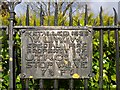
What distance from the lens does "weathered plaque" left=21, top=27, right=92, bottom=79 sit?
3537 mm

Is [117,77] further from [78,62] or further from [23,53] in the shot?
[23,53]

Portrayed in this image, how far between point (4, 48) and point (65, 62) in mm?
799

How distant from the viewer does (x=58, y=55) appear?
11.6ft

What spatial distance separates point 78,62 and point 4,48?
0.94m

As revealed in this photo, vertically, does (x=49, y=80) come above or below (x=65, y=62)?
below

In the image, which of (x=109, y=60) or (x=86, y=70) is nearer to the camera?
(x=86, y=70)

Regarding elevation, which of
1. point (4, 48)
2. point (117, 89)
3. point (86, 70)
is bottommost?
point (117, 89)

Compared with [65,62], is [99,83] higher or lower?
lower

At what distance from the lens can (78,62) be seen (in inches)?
139

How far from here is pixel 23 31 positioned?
3.57 meters

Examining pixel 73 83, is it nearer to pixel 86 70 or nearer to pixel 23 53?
pixel 86 70

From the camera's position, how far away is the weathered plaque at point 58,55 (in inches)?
139

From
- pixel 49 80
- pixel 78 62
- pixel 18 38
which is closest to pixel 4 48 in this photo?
pixel 18 38

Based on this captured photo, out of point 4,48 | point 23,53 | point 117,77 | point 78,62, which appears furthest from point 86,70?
Result: point 4,48
